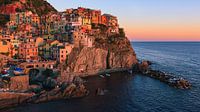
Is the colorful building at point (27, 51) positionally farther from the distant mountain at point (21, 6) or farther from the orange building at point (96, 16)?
the distant mountain at point (21, 6)

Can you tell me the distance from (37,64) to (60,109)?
30110mm

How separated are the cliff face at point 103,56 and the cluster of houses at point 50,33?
3.59 meters

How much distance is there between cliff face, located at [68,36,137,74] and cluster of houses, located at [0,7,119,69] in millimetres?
3590

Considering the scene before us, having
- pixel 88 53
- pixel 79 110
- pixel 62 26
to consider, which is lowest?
pixel 79 110

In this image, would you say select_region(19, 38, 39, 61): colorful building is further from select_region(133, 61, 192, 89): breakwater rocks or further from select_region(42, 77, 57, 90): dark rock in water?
select_region(133, 61, 192, 89): breakwater rocks

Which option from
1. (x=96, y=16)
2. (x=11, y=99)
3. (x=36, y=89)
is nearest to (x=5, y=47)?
A: (x=36, y=89)

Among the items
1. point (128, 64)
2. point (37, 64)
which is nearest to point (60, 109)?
point (37, 64)

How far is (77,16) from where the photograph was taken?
4803 inches

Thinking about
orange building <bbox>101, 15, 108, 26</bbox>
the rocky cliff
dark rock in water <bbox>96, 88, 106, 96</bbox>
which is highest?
the rocky cliff

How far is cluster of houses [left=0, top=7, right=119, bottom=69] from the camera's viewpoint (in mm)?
95825

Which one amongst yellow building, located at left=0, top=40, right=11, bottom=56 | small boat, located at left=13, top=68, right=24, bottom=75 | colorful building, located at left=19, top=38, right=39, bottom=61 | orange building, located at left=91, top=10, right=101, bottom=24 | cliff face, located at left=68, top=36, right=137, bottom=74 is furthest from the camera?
orange building, located at left=91, top=10, right=101, bottom=24

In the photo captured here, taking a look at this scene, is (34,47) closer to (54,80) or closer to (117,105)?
(54,80)

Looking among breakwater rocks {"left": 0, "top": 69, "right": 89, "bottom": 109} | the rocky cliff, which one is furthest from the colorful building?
the rocky cliff

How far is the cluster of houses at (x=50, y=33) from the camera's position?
95.8 metres
